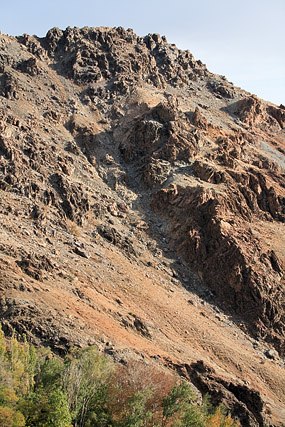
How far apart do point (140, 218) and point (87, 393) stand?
34982 mm

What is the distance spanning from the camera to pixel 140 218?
188ft

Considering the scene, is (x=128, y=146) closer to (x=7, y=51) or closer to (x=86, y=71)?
(x=86, y=71)

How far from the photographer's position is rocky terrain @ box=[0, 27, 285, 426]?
34125 millimetres

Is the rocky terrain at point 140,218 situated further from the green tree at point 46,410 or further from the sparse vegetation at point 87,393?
the green tree at point 46,410

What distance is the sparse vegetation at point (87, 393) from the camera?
21.0 meters

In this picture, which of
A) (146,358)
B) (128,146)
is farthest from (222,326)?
(128,146)

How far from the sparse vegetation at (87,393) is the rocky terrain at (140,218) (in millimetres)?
4193

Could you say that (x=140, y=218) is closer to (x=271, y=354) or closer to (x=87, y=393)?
(x=271, y=354)

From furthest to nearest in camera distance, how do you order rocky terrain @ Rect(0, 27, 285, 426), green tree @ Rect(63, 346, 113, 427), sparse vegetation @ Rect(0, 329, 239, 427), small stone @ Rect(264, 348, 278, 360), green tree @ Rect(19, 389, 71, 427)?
small stone @ Rect(264, 348, 278, 360) → rocky terrain @ Rect(0, 27, 285, 426) → green tree @ Rect(63, 346, 113, 427) → sparse vegetation @ Rect(0, 329, 239, 427) → green tree @ Rect(19, 389, 71, 427)

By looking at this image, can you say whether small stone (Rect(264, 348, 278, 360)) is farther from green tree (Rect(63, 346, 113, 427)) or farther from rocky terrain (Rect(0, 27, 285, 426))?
green tree (Rect(63, 346, 113, 427))

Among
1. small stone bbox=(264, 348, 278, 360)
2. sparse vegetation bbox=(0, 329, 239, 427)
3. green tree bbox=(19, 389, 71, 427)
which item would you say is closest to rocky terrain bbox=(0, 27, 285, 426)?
small stone bbox=(264, 348, 278, 360)

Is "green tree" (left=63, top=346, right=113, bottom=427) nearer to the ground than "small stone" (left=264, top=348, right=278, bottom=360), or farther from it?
nearer to the ground

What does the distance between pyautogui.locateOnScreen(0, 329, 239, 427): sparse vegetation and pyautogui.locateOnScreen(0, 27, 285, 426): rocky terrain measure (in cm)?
419

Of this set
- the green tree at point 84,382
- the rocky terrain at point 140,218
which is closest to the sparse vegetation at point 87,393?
the green tree at point 84,382
